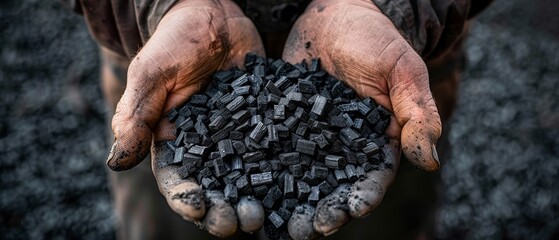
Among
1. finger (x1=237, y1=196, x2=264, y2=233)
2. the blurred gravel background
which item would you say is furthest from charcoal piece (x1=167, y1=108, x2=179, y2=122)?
the blurred gravel background

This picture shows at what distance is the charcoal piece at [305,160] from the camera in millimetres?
2082

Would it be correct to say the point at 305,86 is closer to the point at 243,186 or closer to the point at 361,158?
the point at 361,158

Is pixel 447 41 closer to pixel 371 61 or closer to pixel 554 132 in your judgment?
pixel 371 61

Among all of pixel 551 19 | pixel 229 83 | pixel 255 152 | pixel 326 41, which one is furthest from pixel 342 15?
pixel 551 19

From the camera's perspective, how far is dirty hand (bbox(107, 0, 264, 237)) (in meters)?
1.89

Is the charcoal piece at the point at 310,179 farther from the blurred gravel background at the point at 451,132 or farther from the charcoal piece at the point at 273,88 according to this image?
the blurred gravel background at the point at 451,132

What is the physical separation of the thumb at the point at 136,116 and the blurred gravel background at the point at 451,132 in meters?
1.90

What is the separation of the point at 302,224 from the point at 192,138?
0.48 m

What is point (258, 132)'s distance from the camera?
2096mm

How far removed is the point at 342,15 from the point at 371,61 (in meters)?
0.28

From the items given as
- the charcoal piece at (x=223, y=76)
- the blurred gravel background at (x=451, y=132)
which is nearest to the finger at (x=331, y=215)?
the charcoal piece at (x=223, y=76)

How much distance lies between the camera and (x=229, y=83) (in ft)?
7.55

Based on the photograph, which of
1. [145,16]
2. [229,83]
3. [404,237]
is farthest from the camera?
[404,237]

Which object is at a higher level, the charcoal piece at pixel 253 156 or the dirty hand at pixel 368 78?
the dirty hand at pixel 368 78
